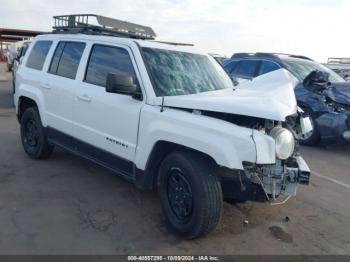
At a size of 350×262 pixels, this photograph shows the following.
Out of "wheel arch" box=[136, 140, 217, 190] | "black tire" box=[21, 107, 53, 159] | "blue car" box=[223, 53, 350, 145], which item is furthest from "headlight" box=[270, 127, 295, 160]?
"black tire" box=[21, 107, 53, 159]

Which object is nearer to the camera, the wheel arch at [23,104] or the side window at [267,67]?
the wheel arch at [23,104]

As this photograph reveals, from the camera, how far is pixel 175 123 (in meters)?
3.81

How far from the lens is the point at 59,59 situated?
18.6ft

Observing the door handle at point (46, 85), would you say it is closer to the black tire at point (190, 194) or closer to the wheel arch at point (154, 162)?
the wheel arch at point (154, 162)

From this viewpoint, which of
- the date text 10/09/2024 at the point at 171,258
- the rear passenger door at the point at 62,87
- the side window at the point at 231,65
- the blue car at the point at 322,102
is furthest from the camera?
the side window at the point at 231,65

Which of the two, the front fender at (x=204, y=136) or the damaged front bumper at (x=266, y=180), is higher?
the front fender at (x=204, y=136)

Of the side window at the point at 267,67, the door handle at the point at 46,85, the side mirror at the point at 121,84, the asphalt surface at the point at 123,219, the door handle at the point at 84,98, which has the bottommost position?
the asphalt surface at the point at 123,219

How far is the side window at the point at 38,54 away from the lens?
605 centimetres

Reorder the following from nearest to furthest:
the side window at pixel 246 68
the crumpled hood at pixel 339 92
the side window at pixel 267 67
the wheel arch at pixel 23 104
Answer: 1. the wheel arch at pixel 23 104
2. the crumpled hood at pixel 339 92
3. the side window at pixel 267 67
4. the side window at pixel 246 68

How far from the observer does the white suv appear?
3524 mm

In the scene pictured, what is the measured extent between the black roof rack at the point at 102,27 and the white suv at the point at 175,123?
0.51 feet

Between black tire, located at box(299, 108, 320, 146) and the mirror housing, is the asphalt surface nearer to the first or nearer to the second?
black tire, located at box(299, 108, 320, 146)

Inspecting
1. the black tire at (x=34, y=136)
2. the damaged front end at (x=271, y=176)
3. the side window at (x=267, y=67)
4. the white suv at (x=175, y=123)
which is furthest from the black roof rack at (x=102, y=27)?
the side window at (x=267, y=67)

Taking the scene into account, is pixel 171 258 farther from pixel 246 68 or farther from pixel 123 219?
pixel 246 68
